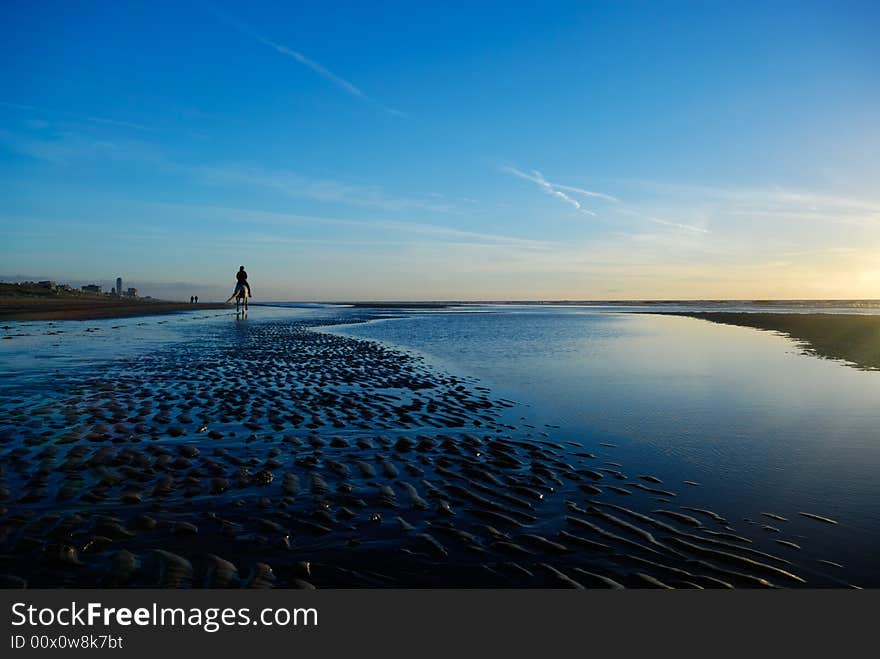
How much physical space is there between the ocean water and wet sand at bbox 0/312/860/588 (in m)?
0.47

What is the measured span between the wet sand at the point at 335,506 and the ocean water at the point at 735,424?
18.4 inches

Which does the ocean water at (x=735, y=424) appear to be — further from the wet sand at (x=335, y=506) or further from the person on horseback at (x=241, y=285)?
the person on horseback at (x=241, y=285)

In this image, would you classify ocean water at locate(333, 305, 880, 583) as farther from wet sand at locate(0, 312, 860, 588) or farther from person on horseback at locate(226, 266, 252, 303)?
person on horseback at locate(226, 266, 252, 303)

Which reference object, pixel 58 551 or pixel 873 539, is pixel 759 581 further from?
pixel 58 551

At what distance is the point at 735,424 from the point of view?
12664mm

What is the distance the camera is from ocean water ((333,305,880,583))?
291 inches

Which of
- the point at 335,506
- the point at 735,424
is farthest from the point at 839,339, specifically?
the point at 335,506

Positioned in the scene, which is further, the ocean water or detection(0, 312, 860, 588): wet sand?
the ocean water

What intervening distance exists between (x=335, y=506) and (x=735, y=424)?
1033 cm

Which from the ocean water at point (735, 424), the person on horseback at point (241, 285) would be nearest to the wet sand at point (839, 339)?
the ocean water at point (735, 424)

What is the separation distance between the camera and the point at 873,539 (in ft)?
20.9

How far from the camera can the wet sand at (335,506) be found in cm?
541

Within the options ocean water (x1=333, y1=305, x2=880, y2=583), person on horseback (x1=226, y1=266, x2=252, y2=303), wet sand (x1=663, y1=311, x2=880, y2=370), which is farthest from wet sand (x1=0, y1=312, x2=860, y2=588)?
person on horseback (x1=226, y1=266, x2=252, y2=303)
